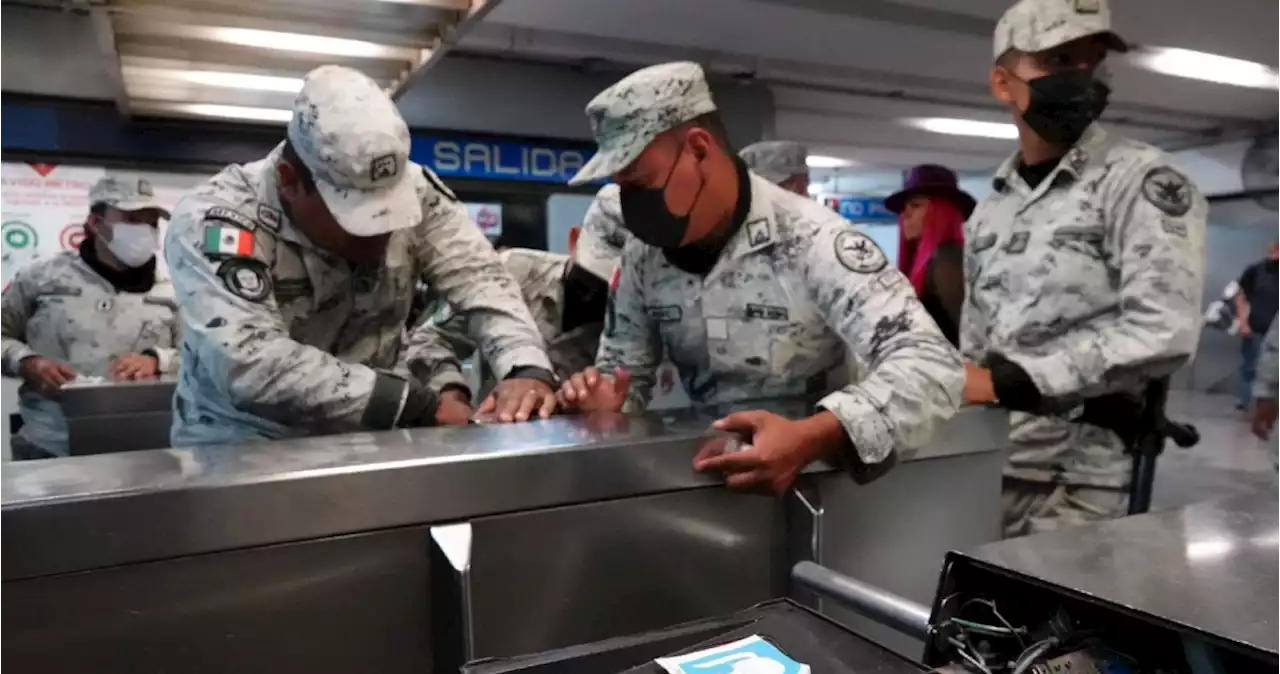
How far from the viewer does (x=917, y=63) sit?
16.7 ft

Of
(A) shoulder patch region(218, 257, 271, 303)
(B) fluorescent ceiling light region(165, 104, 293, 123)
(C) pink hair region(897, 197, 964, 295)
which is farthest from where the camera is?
(B) fluorescent ceiling light region(165, 104, 293, 123)

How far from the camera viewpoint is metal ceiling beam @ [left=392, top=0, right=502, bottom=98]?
2123 millimetres

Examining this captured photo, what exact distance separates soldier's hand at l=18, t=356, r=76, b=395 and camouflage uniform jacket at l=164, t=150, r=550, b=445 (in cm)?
156

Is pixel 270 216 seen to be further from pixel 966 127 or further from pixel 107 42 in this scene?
pixel 966 127

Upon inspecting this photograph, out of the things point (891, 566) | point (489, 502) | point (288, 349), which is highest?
point (288, 349)

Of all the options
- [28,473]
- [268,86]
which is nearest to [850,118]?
[268,86]

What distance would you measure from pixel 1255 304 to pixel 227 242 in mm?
7943

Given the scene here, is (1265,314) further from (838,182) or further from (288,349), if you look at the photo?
(288,349)

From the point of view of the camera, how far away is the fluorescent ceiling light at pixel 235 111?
3393mm

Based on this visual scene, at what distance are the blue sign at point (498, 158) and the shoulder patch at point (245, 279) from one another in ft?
11.4

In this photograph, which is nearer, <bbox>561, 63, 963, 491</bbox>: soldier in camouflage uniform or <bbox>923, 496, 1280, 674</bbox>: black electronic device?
<bbox>923, 496, 1280, 674</bbox>: black electronic device

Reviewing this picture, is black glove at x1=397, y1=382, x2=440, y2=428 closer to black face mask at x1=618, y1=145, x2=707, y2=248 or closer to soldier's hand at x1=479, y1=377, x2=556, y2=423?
soldier's hand at x1=479, y1=377, x2=556, y2=423

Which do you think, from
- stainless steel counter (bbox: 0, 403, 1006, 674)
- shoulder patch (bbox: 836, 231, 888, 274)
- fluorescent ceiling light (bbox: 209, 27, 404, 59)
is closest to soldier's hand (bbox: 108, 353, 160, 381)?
fluorescent ceiling light (bbox: 209, 27, 404, 59)

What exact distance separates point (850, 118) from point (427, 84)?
10.6ft
